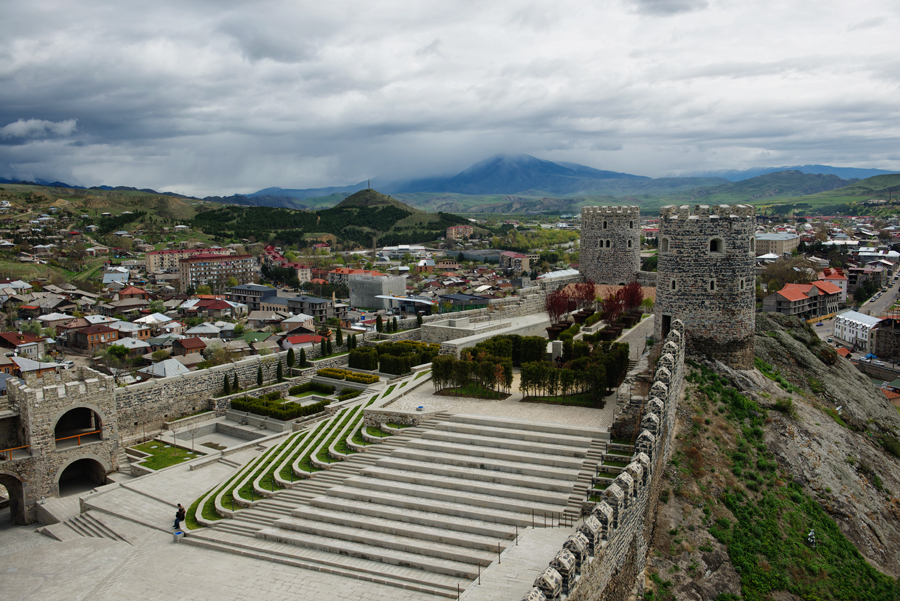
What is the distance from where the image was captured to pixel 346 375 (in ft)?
84.6

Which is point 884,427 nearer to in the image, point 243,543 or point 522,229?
point 243,543

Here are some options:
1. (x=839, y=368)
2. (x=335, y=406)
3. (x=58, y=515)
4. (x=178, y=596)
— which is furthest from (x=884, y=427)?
(x=58, y=515)

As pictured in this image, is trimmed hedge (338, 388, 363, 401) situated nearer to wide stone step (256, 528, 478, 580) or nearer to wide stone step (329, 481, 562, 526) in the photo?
wide stone step (329, 481, 562, 526)

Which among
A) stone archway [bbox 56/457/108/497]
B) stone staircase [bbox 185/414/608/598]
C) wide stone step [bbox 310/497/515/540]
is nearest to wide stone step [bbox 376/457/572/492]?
stone staircase [bbox 185/414/608/598]

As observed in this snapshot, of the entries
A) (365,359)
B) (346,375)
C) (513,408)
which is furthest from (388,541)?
(365,359)

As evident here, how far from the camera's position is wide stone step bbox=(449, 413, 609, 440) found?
1584 cm

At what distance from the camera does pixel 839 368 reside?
87.7ft

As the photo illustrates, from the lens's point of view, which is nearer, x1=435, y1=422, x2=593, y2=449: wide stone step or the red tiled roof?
x1=435, y1=422, x2=593, y2=449: wide stone step

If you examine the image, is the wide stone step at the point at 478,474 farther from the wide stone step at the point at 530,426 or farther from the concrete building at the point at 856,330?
the concrete building at the point at 856,330

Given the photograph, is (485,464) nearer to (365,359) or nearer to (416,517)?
(416,517)

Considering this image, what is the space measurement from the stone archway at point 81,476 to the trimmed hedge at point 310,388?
285 inches

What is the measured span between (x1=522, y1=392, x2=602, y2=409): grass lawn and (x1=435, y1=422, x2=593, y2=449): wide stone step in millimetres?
2769

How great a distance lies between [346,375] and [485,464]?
11.8 m

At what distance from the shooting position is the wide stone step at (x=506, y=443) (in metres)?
15.1
